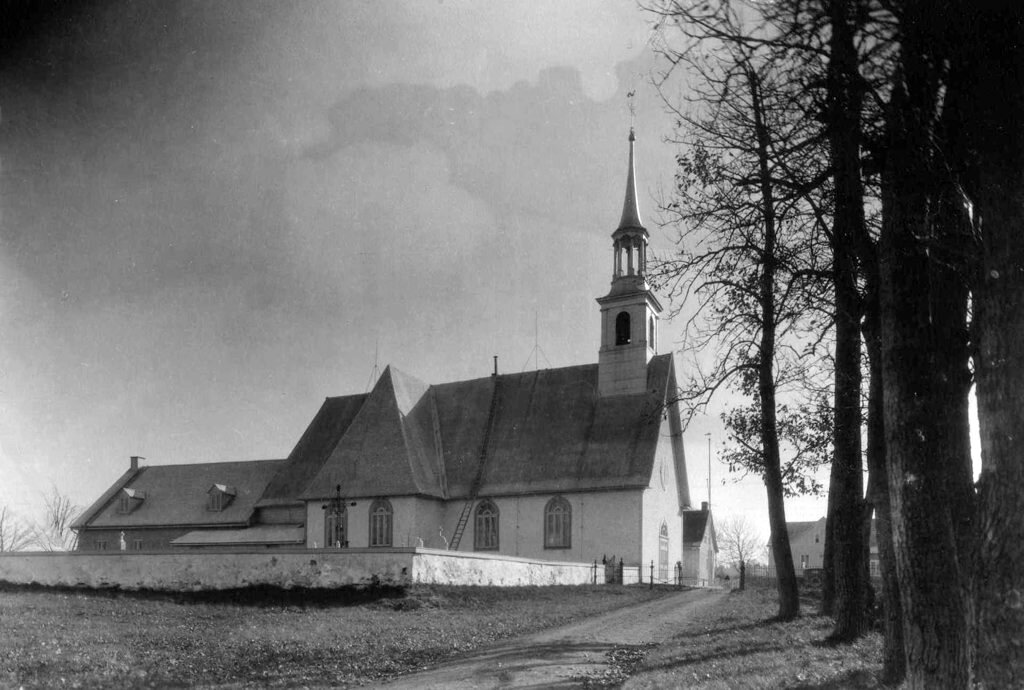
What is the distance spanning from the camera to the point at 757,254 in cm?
1303

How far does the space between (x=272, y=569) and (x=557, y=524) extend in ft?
53.7

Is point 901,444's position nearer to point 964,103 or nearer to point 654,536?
point 964,103

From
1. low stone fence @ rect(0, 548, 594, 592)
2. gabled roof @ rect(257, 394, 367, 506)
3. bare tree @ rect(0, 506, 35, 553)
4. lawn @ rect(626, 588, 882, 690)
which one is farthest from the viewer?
bare tree @ rect(0, 506, 35, 553)

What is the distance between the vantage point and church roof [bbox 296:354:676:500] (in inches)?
1505

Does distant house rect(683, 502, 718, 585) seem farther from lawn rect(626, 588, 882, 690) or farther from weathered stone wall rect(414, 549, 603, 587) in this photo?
lawn rect(626, 588, 882, 690)

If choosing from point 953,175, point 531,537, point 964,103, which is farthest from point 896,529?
point 531,537

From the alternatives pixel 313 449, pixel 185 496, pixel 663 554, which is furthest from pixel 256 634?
pixel 185 496

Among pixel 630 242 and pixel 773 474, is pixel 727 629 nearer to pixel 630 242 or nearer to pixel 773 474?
pixel 773 474

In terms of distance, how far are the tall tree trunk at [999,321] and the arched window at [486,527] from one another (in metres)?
34.2

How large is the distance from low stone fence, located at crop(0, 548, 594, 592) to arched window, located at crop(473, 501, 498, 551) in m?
9.52

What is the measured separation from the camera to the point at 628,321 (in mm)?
40531

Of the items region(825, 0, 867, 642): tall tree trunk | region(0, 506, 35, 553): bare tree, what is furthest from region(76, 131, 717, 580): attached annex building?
region(0, 506, 35, 553): bare tree

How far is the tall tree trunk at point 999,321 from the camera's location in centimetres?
596

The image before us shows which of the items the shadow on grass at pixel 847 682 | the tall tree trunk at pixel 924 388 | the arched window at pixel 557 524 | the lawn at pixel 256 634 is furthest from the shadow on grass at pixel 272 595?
the arched window at pixel 557 524
